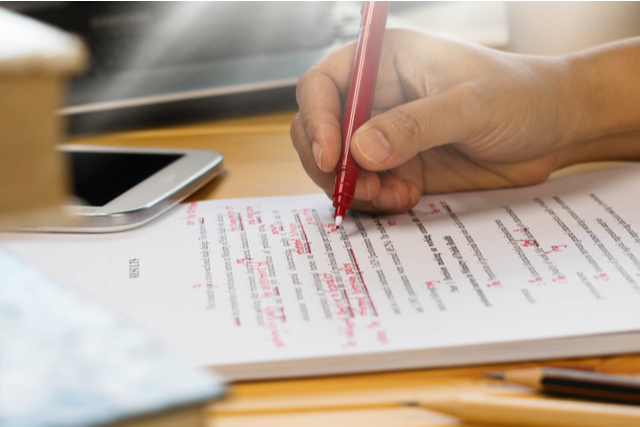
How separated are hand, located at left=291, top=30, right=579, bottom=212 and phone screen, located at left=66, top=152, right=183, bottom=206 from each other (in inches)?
5.5

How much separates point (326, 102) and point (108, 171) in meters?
0.21

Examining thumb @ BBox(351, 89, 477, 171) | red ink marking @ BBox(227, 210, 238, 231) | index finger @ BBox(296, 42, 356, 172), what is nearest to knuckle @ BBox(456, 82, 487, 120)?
thumb @ BBox(351, 89, 477, 171)

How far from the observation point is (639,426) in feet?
0.79

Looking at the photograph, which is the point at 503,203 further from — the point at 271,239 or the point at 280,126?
the point at 280,126

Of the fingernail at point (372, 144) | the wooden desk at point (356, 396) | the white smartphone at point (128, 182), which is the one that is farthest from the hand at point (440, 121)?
the wooden desk at point (356, 396)

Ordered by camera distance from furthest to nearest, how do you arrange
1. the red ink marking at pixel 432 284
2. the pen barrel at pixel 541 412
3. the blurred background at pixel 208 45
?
1. the blurred background at pixel 208 45
2. the red ink marking at pixel 432 284
3. the pen barrel at pixel 541 412

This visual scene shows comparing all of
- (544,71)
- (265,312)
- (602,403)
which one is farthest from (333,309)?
(544,71)

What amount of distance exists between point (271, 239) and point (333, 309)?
0.38 feet

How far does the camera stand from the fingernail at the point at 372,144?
46 centimetres

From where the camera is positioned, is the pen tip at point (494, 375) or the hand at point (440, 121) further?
the hand at point (440, 121)

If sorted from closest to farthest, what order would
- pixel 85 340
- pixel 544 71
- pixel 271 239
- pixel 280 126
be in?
pixel 85 340
pixel 271 239
pixel 544 71
pixel 280 126

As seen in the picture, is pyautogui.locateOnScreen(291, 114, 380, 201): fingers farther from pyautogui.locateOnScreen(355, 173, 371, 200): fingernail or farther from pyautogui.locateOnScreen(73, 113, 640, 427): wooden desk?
pyautogui.locateOnScreen(73, 113, 640, 427): wooden desk

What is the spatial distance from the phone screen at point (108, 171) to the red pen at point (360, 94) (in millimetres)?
186

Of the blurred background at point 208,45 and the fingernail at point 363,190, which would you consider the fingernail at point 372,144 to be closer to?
the fingernail at point 363,190
